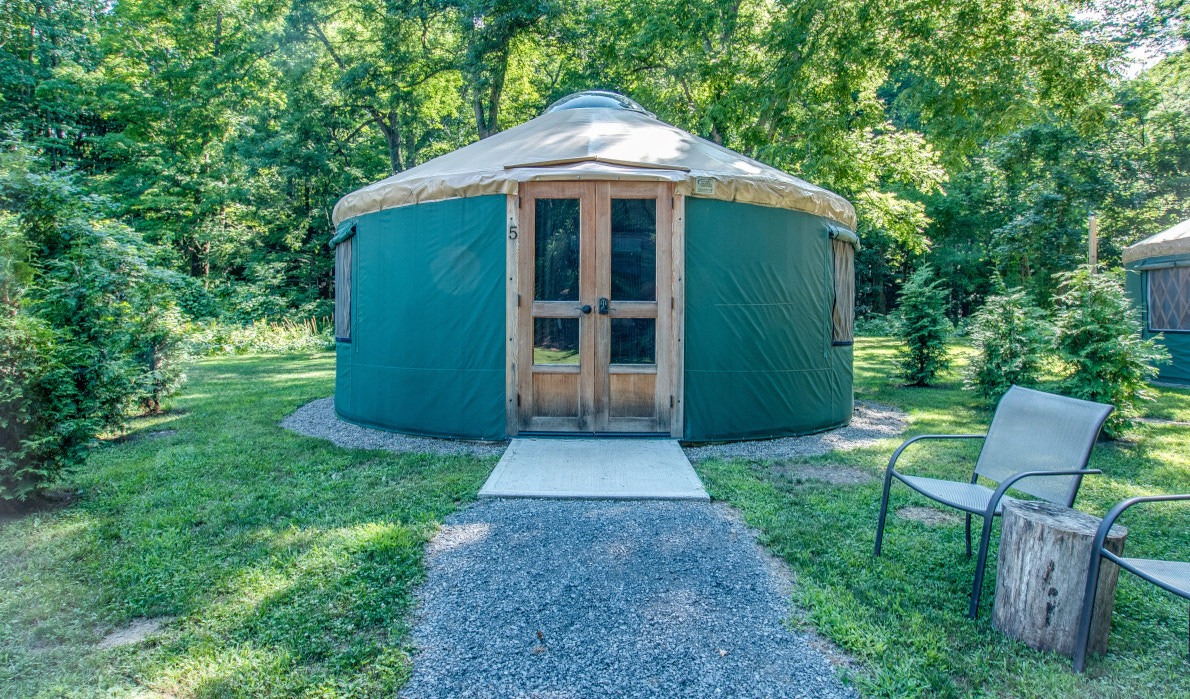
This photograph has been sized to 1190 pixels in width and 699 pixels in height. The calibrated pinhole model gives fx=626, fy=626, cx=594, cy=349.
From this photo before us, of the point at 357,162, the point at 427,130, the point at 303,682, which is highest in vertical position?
the point at 427,130

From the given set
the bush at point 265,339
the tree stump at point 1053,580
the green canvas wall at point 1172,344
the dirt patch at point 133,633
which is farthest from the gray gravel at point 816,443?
the bush at point 265,339

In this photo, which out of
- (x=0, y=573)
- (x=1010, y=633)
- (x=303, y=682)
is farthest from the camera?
(x=0, y=573)

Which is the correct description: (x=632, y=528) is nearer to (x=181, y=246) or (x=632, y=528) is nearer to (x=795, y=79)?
(x=795, y=79)

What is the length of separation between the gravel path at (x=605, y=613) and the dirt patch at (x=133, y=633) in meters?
0.83

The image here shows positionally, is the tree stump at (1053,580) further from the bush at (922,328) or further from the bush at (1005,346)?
the bush at (922,328)

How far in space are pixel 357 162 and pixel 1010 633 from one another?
1782 cm

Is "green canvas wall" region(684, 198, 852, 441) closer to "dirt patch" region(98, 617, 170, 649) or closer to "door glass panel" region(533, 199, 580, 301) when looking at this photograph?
"door glass panel" region(533, 199, 580, 301)

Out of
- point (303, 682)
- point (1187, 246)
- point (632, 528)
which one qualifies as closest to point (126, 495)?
point (303, 682)

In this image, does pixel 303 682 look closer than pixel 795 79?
Yes

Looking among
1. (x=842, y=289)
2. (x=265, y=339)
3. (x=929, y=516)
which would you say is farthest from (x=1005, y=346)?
(x=265, y=339)

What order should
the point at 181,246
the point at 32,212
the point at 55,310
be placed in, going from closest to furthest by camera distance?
the point at 55,310 → the point at 32,212 → the point at 181,246

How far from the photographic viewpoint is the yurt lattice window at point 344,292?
5445 millimetres

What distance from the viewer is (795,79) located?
22.8 feet

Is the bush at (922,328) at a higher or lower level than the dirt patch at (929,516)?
higher
